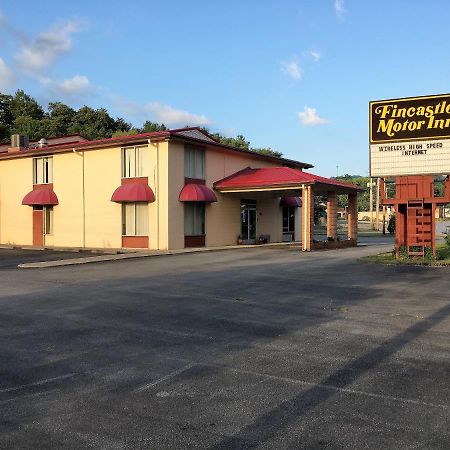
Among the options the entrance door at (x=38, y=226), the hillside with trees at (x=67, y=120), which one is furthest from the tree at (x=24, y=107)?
the entrance door at (x=38, y=226)

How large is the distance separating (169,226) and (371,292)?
1510 centimetres

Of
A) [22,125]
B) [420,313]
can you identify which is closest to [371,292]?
[420,313]

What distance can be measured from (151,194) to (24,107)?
54.8 meters

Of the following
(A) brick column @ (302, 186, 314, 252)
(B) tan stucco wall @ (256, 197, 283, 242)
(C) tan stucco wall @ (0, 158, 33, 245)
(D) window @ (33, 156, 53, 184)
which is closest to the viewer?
(A) brick column @ (302, 186, 314, 252)

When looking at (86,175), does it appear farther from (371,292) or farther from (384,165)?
(371,292)

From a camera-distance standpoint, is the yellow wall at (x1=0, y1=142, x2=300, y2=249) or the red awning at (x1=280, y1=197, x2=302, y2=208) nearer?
the yellow wall at (x1=0, y1=142, x2=300, y2=249)

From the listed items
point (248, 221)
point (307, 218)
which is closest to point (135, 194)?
point (248, 221)

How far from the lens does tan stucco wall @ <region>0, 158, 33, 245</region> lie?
3120 centimetres

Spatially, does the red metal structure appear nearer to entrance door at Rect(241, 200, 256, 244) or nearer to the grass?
the grass

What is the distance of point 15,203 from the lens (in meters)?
32.1

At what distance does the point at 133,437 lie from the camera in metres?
3.82

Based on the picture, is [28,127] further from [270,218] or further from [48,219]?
[270,218]

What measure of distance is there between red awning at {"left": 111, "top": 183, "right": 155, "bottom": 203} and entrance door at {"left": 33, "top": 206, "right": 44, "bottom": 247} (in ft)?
25.4

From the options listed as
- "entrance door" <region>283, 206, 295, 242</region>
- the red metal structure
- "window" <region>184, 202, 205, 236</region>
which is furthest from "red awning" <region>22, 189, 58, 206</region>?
the red metal structure
